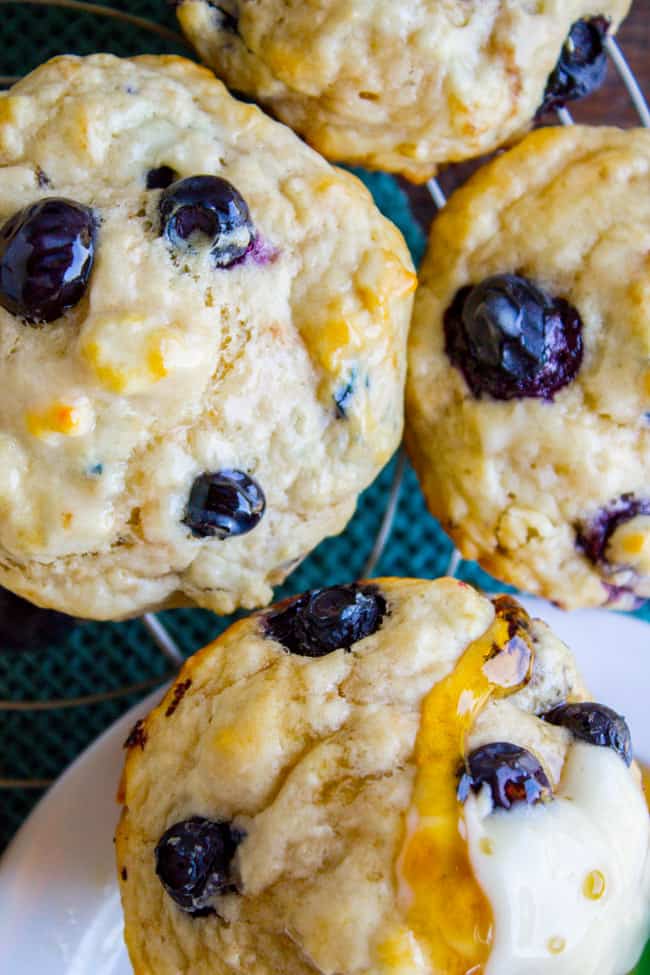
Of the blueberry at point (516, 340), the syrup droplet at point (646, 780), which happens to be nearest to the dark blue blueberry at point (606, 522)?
the blueberry at point (516, 340)

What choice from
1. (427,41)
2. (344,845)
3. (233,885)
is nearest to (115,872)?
(233,885)

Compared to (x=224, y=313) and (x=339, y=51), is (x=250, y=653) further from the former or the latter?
(x=339, y=51)

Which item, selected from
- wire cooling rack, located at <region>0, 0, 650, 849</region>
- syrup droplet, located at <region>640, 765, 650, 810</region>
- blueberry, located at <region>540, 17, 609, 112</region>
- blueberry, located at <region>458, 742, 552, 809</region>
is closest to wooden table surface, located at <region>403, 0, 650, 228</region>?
wire cooling rack, located at <region>0, 0, 650, 849</region>

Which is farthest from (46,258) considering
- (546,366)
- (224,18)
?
(546,366)

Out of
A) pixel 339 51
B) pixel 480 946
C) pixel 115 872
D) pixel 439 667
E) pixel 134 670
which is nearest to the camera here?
pixel 480 946

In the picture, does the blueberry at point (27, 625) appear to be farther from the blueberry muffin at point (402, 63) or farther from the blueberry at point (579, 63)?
the blueberry at point (579, 63)
